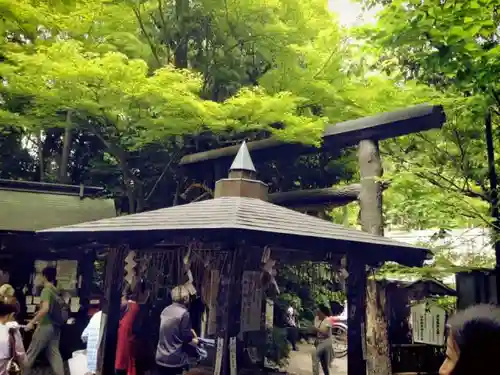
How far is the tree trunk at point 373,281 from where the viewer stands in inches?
402

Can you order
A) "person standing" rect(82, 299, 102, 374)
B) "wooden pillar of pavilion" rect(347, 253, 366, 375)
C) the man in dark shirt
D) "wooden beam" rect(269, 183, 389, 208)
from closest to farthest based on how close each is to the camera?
the man in dark shirt
"wooden pillar of pavilion" rect(347, 253, 366, 375)
"person standing" rect(82, 299, 102, 374)
"wooden beam" rect(269, 183, 389, 208)

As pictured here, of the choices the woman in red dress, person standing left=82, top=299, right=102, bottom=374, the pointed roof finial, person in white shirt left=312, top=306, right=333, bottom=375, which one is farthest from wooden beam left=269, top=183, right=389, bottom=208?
person standing left=82, top=299, right=102, bottom=374

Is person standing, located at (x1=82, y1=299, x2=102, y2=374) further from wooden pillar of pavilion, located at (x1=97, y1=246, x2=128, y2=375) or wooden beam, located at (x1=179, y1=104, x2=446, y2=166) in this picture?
wooden beam, located at (x1=179, y1=104, x2=446, y2=166)

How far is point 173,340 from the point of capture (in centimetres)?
737

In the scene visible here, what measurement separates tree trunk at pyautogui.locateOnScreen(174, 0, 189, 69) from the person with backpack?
9.06 metres

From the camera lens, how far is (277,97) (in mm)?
12133

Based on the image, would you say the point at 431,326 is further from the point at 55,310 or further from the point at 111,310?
the point at 55,310

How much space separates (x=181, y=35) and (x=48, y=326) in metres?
10.1

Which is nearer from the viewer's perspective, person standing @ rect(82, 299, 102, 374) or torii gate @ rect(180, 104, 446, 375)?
person standing @ rect(82, 299, 102, 374)

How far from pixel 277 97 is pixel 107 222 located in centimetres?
594

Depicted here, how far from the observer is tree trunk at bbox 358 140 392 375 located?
10.2 m

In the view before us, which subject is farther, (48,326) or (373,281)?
(373,281)

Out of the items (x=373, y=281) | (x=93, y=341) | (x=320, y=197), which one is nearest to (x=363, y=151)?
(x=320, y=197)

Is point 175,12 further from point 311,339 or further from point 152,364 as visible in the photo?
point 311,339
